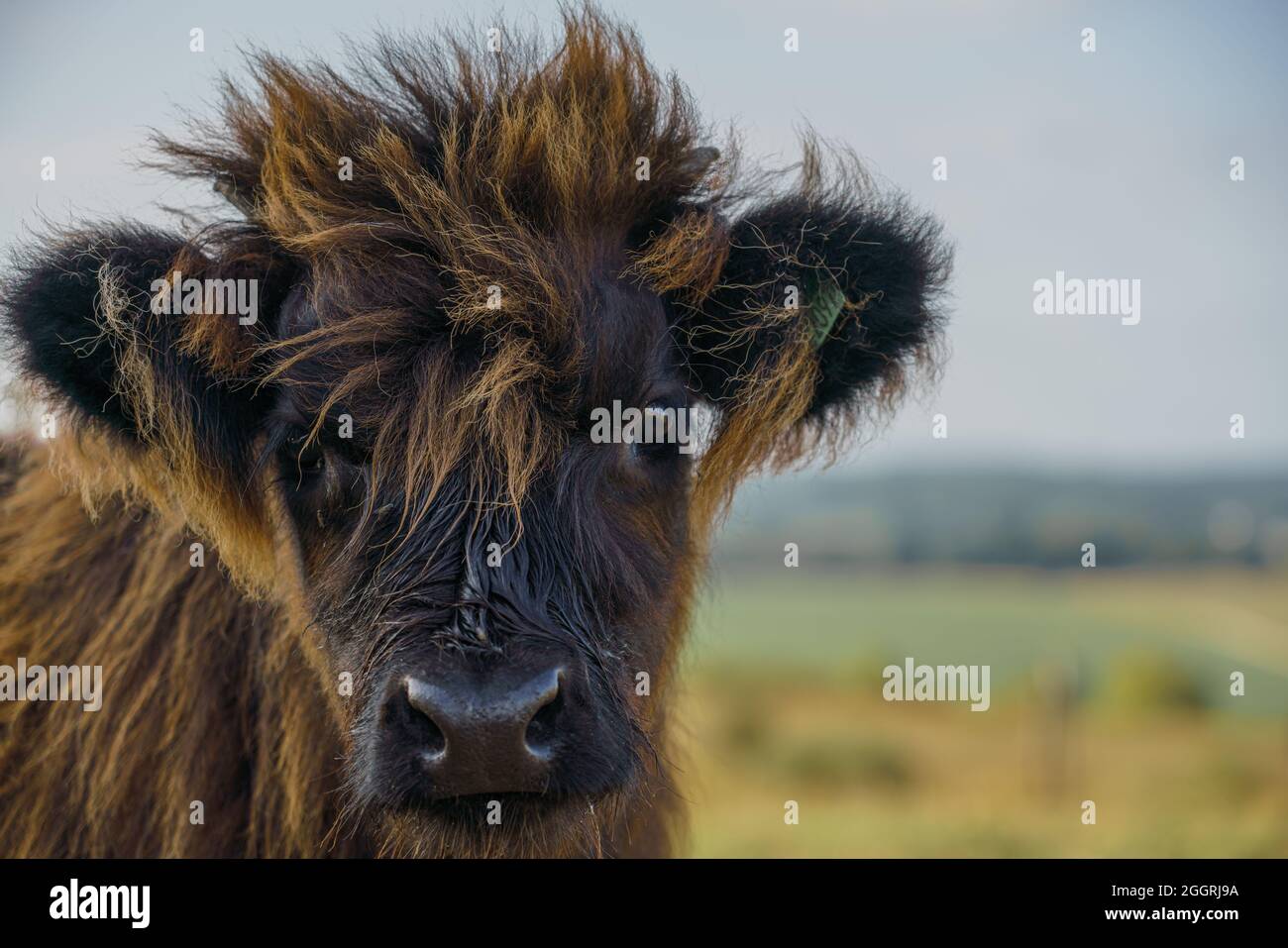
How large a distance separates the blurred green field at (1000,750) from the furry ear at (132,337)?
2447 mm

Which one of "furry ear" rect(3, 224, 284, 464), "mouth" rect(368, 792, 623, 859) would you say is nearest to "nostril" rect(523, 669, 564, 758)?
"mouth" rect(368, 792, 623, 859)

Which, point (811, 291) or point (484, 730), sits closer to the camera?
point (484, 730)

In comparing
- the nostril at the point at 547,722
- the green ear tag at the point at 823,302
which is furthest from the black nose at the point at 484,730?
the green ear tag at the point at 823,302

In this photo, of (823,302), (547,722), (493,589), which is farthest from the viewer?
(823,302)

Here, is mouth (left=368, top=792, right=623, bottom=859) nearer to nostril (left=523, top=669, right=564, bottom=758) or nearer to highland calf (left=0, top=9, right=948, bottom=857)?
highland calf (left=0, top=9, right=948, bottom=857)

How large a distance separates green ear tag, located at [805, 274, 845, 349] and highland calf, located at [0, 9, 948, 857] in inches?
0.7

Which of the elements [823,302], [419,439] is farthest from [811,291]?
[419,439]

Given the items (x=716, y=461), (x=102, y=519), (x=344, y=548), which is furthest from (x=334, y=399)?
(x=102, y=519)

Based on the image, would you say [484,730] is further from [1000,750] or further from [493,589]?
[1000,750]

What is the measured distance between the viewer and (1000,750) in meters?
26.2

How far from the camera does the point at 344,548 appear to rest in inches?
169

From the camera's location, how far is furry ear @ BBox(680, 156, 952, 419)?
15.7ft

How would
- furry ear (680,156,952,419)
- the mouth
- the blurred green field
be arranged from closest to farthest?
the mouth, furry ear (680,156,952,419), the blurred green field

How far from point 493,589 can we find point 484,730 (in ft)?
1.74
